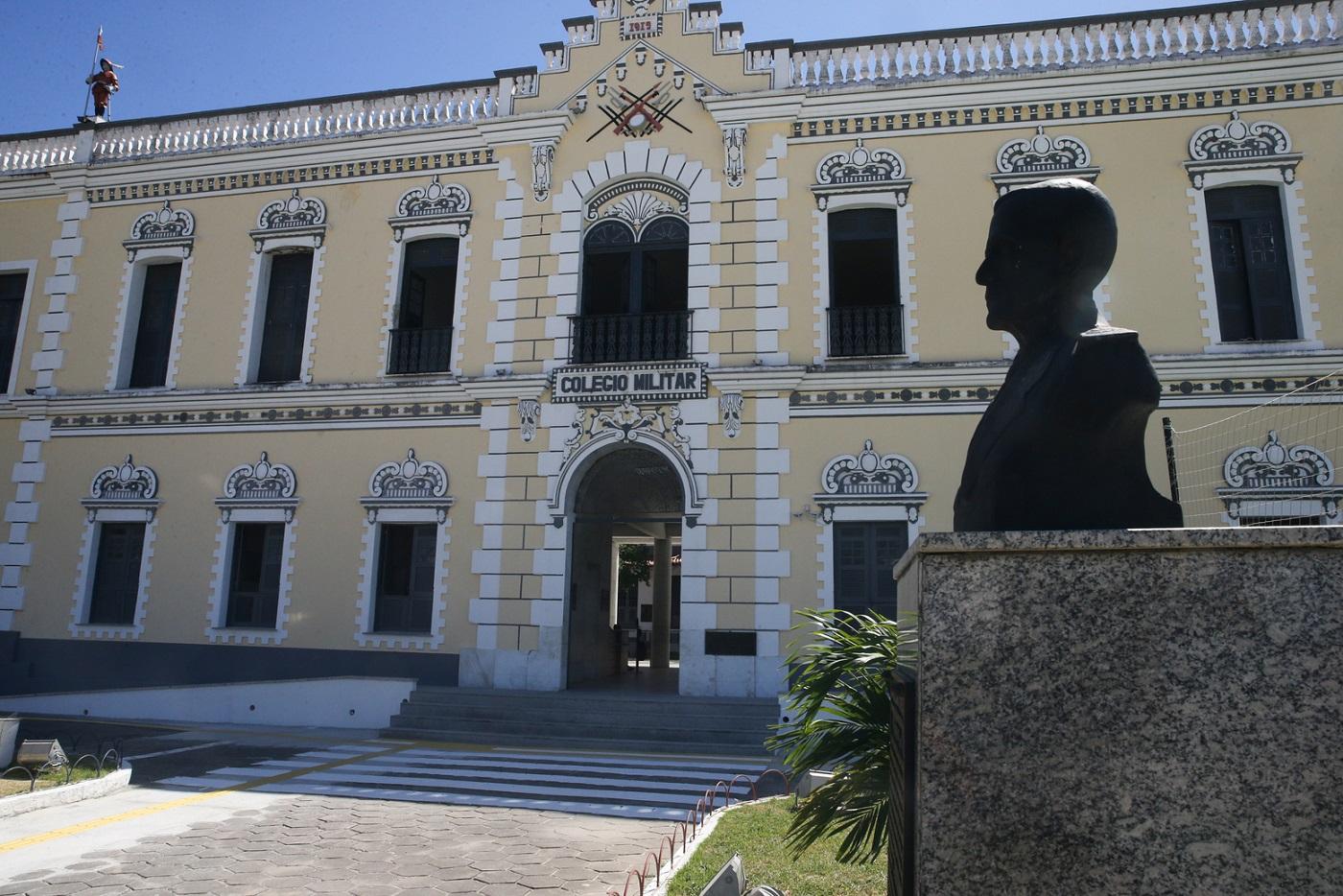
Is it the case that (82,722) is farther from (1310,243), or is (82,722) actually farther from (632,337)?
(1310,243)

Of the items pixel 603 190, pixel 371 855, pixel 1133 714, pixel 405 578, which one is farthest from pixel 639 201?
pixel 1133 714

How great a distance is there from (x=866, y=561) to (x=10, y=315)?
1691cm

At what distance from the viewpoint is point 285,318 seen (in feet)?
53.6

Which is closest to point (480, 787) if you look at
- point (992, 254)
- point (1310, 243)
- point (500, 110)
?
point (992, 254)

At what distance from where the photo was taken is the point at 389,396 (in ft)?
49.6

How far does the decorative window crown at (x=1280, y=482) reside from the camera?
12.0 metres

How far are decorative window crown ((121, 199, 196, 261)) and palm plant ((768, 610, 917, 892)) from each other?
16.1m

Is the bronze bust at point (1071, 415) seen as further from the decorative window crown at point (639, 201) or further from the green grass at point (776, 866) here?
the decorative window crown at point (639, 201)

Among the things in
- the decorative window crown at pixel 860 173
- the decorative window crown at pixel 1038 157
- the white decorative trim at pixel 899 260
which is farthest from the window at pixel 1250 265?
the decorative window crown at pixel 860 173

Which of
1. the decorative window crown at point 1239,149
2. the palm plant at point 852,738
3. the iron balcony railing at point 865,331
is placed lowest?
the palm plant at point 852,738

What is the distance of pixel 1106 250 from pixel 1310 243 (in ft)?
37.5

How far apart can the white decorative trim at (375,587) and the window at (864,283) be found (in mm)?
6794

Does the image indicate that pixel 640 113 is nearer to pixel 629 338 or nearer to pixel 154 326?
pixel 629 338

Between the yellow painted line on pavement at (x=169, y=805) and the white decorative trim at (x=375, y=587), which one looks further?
the white decorative trim at (x=375, y=587)
